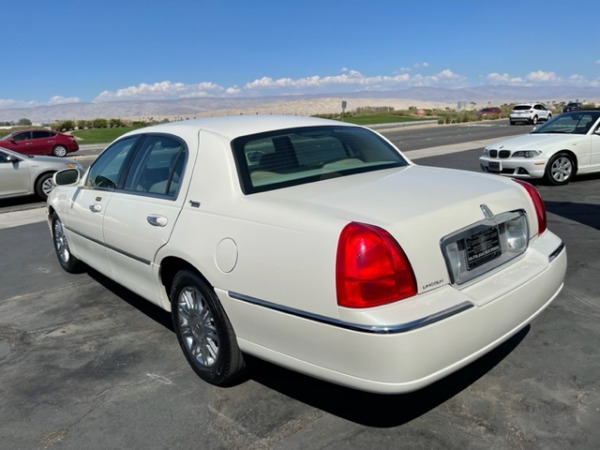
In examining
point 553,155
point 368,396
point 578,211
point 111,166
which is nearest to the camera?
point 368,396

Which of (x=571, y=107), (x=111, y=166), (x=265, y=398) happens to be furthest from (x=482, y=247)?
(x=571, y=107)

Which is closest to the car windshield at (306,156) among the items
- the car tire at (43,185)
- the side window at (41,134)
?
the car tire at (43,185)

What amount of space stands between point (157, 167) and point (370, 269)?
212cm

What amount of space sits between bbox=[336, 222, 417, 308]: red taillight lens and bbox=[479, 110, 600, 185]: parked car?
8.60 m

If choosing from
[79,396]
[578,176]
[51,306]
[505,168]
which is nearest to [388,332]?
[79,396]

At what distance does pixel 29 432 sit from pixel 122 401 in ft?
1.71

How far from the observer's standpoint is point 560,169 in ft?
34.2

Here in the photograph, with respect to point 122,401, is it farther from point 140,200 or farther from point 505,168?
point 505,168

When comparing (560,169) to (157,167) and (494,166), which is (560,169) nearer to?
(494,166)

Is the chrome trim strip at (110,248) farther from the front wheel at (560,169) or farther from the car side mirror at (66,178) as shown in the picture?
the front wheel at (560,169)

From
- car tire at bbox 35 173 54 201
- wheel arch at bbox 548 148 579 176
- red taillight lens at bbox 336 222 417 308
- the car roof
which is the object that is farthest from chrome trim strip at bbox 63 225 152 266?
wheel arch at bbox 548 148 579 176

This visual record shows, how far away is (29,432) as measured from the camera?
3.13 metres

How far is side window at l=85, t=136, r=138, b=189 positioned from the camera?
4.52 m

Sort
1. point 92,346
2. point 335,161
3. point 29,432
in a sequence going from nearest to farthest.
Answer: point 29,432 → point 335,161 → point 92,346
